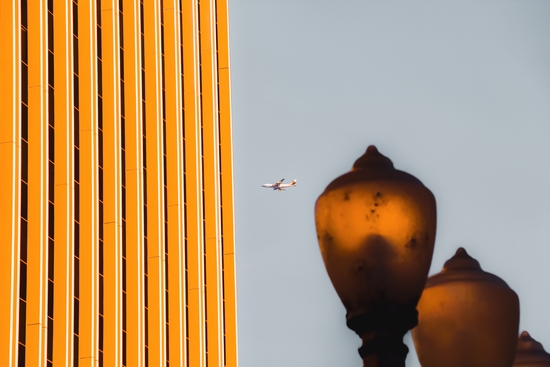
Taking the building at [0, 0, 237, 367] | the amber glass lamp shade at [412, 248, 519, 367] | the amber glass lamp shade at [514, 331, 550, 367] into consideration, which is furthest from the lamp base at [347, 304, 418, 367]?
the building at [0, 0, 237, 367]

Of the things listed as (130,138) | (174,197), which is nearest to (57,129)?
(130,138)

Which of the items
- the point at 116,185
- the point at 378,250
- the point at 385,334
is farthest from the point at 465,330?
the point at 116,185

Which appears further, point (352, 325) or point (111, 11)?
point (111, 11)

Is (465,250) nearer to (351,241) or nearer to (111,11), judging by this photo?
(351,241)

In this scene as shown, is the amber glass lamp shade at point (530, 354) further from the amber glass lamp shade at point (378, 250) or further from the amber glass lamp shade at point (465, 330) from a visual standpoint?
the amber glass lamp shade at point (378, 250)

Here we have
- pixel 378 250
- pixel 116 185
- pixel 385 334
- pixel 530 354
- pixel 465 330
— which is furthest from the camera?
pixel 116 185

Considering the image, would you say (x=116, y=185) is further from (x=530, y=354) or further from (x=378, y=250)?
(x=378, y=250)

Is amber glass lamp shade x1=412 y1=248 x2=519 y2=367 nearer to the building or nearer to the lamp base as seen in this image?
the lamp base
